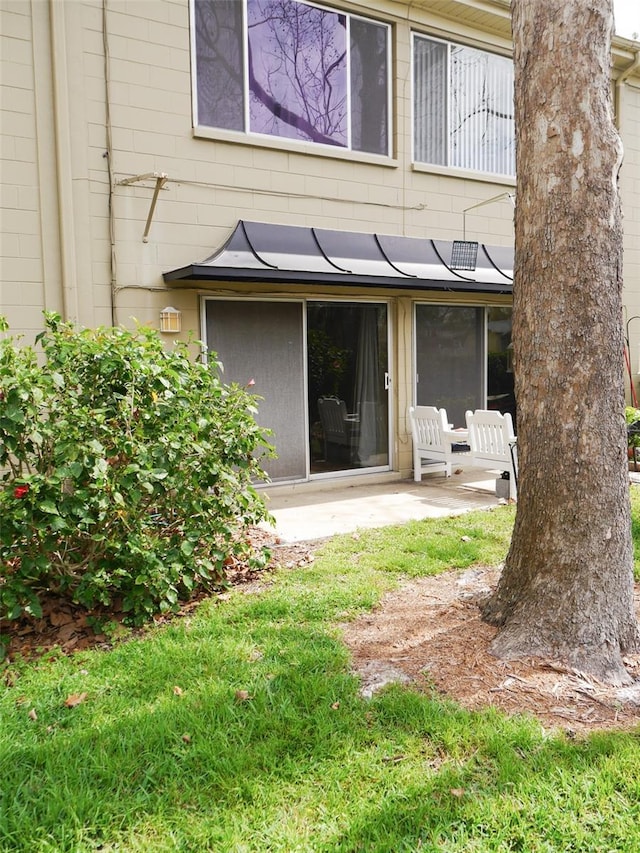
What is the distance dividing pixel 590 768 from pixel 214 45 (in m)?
7.66

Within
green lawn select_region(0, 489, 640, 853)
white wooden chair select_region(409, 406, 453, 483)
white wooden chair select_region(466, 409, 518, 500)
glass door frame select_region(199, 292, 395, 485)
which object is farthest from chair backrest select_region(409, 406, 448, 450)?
green lawn select_region(0, 489, 640, 853)

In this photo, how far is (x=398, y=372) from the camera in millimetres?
9109

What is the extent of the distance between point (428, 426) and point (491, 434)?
3.71ft

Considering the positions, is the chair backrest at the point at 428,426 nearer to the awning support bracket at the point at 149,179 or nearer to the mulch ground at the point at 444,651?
the mulch ground at the point at 444,651

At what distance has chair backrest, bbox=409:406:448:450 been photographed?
28.2 ft

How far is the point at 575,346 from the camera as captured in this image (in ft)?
11.3

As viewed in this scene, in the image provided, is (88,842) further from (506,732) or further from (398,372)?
(398,372)

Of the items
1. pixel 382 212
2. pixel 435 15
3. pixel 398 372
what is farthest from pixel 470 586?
pixel 435 15

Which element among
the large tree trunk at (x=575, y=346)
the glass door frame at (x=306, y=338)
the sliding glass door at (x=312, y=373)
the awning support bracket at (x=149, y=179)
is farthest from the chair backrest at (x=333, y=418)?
the large tree trunk at (x=575, y=346)

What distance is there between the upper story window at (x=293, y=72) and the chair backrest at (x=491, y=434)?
12.3ft

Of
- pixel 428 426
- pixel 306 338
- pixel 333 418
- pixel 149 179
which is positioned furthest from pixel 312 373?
pixel 149 179

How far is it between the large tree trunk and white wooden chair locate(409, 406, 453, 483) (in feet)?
16.3

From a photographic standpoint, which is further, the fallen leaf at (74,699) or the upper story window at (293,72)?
the upper story window at (293,72)

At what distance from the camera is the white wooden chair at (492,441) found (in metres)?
7.50
